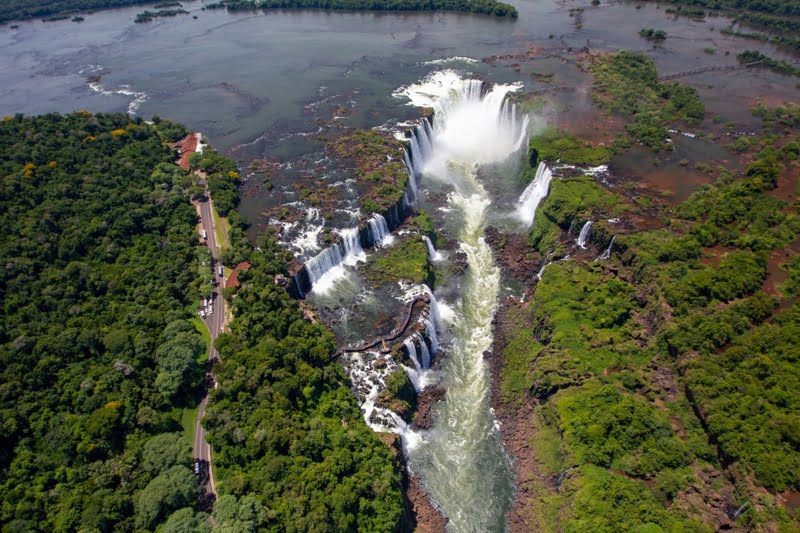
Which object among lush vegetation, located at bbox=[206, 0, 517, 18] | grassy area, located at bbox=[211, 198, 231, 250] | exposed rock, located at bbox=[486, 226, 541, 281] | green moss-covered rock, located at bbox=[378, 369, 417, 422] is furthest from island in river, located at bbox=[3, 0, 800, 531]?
lush vegetation, located at bbox=[206, 0, 517, 18]

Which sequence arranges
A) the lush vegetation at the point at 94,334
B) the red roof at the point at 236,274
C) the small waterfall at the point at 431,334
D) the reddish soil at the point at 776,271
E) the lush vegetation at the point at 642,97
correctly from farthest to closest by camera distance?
the lush vegetation at the point at 642,97 < the red roof at the point at 236,274 < the small waterfall at the point at 431,334 < the reddish soil at the point at 776,271 < the lush vegetation at the point at 94,334

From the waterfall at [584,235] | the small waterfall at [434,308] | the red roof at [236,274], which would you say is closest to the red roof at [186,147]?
the red roof at [236,274]

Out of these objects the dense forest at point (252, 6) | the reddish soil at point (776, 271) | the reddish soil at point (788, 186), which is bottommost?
the reddish soil at point (776, 271)

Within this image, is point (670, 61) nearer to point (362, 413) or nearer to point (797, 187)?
point (797, 187)

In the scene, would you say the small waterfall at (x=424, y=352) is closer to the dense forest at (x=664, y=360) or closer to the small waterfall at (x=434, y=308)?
the small waterfall at (x=434, y=308)

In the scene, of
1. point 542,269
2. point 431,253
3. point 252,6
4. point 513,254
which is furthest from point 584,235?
point 252,6

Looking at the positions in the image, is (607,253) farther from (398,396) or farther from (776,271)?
(398,396)

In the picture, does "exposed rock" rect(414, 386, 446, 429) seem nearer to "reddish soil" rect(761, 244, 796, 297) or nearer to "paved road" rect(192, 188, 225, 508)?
"paved road" rect(192, 188, 225, 508)
